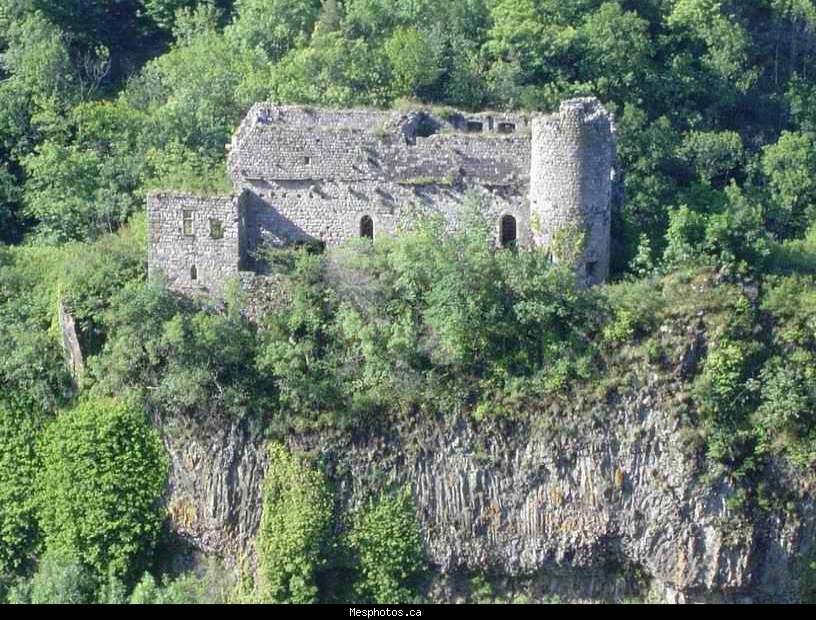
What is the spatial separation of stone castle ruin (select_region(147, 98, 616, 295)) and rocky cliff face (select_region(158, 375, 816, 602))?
12.1 feet

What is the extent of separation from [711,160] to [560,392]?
1185 centimetres

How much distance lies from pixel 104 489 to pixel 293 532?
402 cm

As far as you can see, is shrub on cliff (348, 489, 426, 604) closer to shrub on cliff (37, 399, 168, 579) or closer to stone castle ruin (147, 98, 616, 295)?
shrub on cliff (37, 399, 168, 579)

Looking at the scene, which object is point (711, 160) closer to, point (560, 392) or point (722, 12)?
point (722, 12)

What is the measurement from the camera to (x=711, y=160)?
57.4 meters

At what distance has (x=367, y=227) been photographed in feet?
165

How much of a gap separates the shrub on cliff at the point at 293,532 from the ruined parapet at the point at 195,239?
460cm

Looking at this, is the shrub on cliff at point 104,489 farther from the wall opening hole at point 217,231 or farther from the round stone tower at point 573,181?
the round stone tower at point 573,181

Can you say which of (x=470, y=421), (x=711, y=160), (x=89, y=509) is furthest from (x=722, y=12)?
(x=89, y=509)

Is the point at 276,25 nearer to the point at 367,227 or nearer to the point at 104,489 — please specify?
the point at 367,227

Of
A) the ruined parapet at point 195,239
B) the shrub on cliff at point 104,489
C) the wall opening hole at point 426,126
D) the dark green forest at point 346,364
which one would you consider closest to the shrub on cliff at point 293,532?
the dark green forest at point 346,364

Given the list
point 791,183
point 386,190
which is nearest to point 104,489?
point 386,190

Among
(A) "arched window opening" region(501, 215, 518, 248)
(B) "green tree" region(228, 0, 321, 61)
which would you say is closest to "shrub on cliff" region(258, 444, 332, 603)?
(A) "arched window opening" region(501, 215, 518, 248)

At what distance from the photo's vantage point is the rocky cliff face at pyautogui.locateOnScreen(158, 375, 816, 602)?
47188 millimetres
